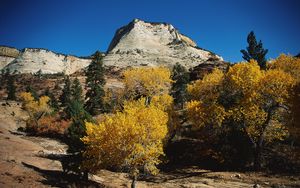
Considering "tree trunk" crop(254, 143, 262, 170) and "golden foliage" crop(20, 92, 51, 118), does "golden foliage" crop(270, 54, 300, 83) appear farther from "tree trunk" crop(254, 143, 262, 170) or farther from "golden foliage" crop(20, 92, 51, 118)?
"golden foliage" crop(20, 92, 51, 118)

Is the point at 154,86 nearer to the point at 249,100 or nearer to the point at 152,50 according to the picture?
the point at 249,100

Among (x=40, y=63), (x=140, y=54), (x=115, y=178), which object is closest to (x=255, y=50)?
(x=115, y=178)

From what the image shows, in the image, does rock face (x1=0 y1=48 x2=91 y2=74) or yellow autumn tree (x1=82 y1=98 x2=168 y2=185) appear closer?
yellow autumn tree (x1=82 y1=98 x2=168 y2=185)

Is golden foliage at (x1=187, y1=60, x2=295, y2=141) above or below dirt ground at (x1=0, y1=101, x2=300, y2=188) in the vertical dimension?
above

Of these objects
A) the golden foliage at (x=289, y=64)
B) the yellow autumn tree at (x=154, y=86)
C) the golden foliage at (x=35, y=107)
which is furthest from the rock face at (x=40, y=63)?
the golden foliage at (x=289, y=64)

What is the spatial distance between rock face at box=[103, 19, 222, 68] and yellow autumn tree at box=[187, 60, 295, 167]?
98.9 m

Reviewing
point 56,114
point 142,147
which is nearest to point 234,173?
point 142,147

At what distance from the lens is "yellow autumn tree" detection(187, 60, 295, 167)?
1320 inches

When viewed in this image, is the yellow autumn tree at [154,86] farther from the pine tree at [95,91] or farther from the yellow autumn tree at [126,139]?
the yellow autumn tree at [126,139]

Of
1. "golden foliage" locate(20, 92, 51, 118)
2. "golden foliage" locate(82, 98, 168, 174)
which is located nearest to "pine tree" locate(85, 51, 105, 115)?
"golden foliage" locate(20, 92, 51, 118)

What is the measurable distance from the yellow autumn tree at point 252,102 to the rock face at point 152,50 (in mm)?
98900

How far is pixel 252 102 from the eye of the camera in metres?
34.4

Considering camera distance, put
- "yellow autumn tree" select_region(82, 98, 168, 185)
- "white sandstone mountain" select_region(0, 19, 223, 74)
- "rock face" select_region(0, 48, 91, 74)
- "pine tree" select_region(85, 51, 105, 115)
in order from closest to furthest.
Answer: "yellow autumn tree" select_region(82, 98, 168, 185)
"pine tree" select_region(85, 51, 105, 115)
"white sandstone mountain" select_region(0, 19, 223, 74)
"rock face" select_region(0, 48, 91, 74)

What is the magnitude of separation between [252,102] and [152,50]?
443 feet
